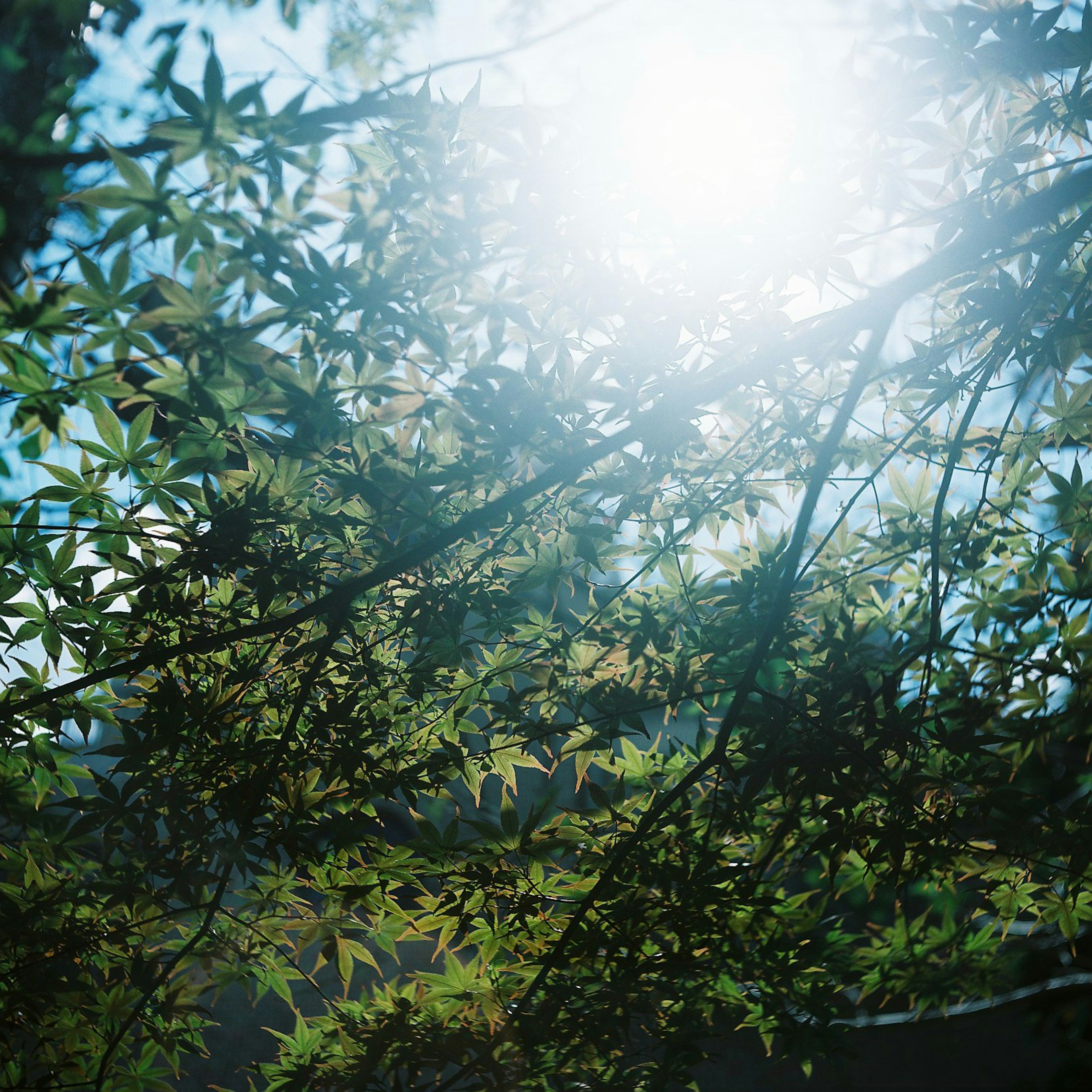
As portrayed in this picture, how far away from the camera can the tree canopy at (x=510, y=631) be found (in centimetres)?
112

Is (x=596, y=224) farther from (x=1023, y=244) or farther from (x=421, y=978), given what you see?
(x=421, y=978)

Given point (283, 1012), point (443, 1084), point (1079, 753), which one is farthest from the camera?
point (283, 1012)

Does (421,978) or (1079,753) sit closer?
(421,978)

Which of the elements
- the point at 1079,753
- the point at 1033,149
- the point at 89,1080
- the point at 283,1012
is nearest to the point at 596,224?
the point at 1033,149

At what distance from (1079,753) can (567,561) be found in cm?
151

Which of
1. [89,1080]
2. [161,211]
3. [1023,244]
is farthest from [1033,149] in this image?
[89,1080]

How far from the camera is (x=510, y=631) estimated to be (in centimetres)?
131

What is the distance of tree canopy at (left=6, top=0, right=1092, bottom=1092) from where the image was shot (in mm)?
1124

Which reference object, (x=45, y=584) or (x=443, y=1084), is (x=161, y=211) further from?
(x=443, y=1084)

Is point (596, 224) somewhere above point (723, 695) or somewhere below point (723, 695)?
above

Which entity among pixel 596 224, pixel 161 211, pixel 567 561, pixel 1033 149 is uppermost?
pixel 1033 149

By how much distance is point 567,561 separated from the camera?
1.32m

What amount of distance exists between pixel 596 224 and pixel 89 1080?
1.64 m

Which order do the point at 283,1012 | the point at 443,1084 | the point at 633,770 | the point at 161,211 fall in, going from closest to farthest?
the point at 161,211, the point at 443,1084, the point at 633,770, the point at 283,1012
